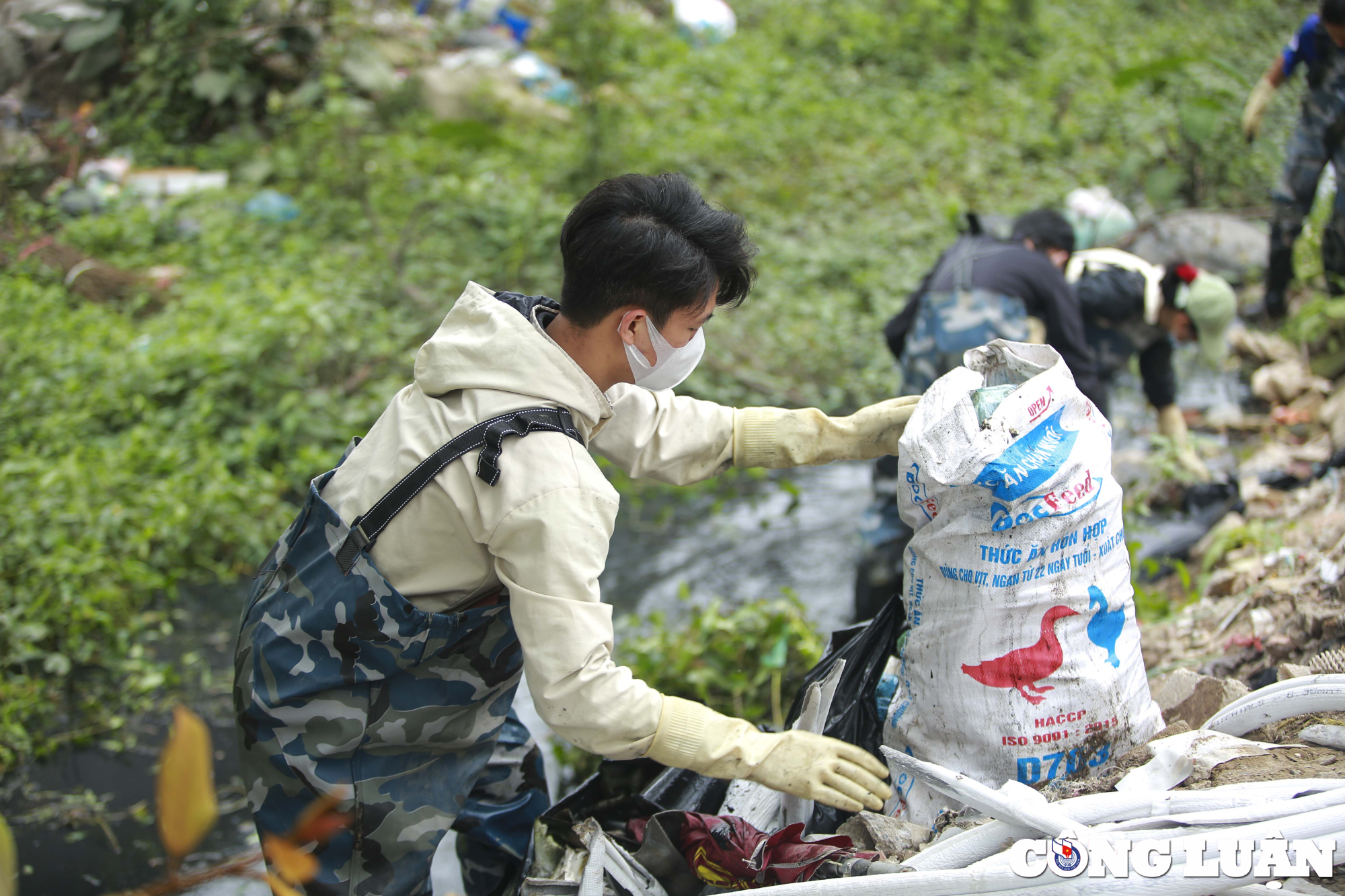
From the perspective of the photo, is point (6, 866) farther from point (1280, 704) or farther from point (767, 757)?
point (1280, 704)

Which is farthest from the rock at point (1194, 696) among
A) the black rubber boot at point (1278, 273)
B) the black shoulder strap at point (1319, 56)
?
the black rubber boot at point (1278, 273)

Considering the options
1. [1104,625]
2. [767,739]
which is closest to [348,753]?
[767,739]

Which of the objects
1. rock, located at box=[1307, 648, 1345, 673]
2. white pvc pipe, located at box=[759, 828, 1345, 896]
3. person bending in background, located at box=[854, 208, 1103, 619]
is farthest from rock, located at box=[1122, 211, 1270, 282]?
white pvc pipe, located at box=[759, 828, 1345, 896]

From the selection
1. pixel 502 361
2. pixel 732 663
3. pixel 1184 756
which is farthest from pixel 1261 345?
pixel 502 361

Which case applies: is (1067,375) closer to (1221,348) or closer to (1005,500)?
(1005,500)

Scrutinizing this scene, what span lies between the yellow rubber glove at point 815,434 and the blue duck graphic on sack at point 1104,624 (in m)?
0.48

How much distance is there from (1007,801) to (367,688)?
1.03m

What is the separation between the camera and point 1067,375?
169 cm

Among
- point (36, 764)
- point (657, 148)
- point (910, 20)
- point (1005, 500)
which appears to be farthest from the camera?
point (910, 20)

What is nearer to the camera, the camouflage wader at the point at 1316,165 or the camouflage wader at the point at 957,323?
the camouflage wader at the point at 957,323

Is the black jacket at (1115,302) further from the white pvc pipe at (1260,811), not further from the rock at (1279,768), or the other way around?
the white pvc pipe at (1260,811)

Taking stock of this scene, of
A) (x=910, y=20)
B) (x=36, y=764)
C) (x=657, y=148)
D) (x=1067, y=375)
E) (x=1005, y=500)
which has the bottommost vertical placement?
(x=36, y=764)

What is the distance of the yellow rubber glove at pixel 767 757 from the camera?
5.03 ft

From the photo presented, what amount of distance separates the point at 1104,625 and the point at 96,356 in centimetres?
433
